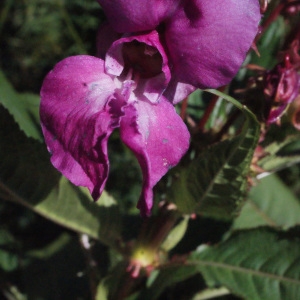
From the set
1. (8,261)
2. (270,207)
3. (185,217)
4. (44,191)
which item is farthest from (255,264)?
(8,261)

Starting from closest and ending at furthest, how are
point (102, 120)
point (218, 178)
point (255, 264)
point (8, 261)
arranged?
point (102, 120)
point (218, 178)
point (255, 264)
point (8, 261)

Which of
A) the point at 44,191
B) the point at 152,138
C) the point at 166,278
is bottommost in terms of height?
the point at 166,278

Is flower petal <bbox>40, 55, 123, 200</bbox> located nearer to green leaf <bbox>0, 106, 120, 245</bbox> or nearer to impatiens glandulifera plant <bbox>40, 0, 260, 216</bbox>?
impatiens glandulifera plant <bbox>40, 0, 260, 216</bbox>

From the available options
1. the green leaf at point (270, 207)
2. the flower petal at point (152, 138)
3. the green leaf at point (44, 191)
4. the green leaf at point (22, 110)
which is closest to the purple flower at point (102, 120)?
the flower petal at point (152, 138)

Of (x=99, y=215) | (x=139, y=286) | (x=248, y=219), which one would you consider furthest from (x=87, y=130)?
(x=248, y=219)

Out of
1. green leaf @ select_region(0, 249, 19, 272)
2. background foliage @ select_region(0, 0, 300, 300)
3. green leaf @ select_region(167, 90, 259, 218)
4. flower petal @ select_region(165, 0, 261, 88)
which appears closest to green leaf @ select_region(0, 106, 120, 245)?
background foliage @ select_region(0, 0, 300, 300)

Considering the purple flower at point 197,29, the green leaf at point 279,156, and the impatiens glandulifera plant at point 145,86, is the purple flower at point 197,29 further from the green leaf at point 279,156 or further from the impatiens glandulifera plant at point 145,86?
the green leaf at point 279,156

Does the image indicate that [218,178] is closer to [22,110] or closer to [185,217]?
[185,217]

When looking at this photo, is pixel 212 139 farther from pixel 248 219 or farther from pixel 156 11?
pixel 248 219
